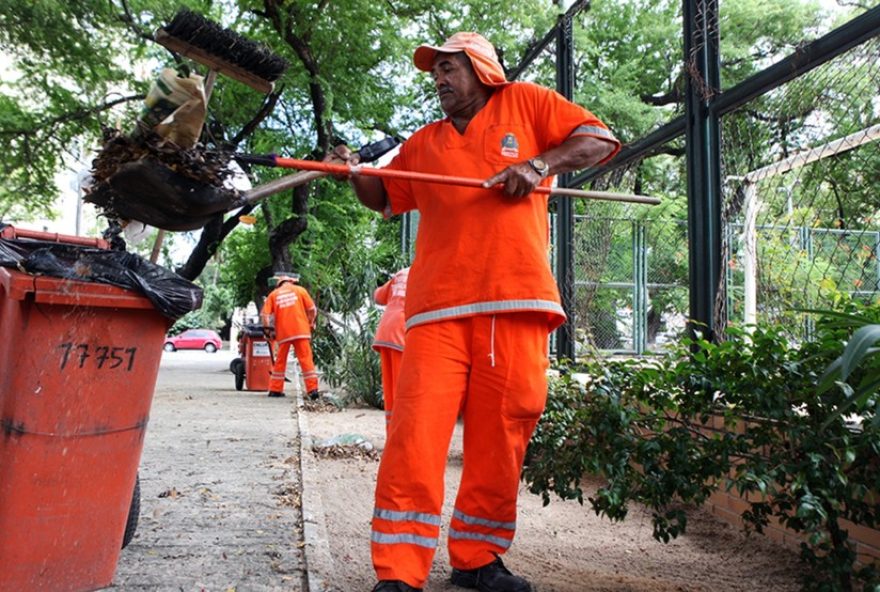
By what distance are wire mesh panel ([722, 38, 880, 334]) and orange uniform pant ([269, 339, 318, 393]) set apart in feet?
21.9

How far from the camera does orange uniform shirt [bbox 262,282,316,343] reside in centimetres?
1055

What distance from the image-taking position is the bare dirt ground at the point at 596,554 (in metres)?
3.21

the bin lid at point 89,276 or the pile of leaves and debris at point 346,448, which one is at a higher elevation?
the bin lid at point 89,276

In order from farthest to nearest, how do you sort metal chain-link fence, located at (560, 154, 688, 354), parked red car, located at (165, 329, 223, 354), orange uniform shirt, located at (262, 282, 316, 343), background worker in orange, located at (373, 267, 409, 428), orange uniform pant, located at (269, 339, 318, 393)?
parked red car, located at (165, 329, 223, 354)
orange uniform shirt, located at (262, 282, 316, 343)
orange uniform pant, located at (269, 339, 318, 393)
metal chain-link fence, located at (560, 154, 688, 354)
background worker in orange, located at (373, 267, 409, 428)

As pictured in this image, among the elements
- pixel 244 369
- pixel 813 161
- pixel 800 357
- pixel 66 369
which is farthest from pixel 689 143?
pixel 244 369

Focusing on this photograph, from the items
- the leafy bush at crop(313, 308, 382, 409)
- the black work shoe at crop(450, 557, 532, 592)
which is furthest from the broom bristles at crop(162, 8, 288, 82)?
the leafy bush at crop(313, 308, 382, 409)

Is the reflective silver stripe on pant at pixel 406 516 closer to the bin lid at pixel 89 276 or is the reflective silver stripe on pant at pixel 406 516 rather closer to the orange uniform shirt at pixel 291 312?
the bin lid at pixel 89 276

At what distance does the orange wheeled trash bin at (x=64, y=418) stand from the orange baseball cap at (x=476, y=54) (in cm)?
144

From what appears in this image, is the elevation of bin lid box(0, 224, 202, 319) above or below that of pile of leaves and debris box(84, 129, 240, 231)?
below

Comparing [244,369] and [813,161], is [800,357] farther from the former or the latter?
[244,369]

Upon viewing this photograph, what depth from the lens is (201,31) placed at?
316 centimetres

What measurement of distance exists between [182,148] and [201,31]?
2.75 feet

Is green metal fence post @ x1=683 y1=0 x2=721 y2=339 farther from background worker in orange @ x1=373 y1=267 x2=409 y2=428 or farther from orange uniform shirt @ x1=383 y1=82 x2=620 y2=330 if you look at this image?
background worker in orange @ x1=373 y1=267 x2=409 y2=428

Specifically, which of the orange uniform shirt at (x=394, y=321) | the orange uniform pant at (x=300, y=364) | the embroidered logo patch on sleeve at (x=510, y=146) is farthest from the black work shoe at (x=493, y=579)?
the orange uniform pant at (x=300, y=364)
